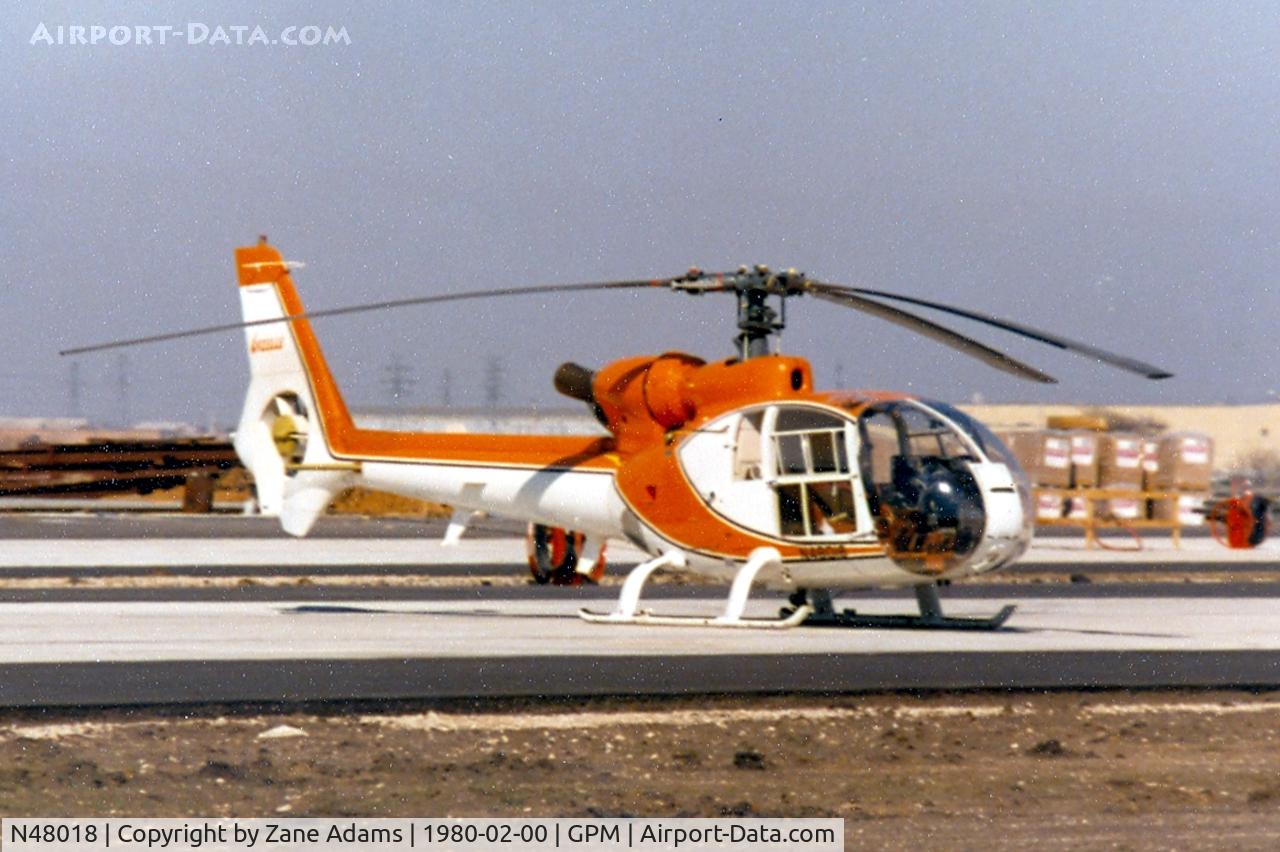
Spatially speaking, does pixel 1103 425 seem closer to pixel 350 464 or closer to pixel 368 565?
pixel 368 565

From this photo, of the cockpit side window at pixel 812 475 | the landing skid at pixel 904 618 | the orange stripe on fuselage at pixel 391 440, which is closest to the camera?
the cockpit side window at pixel 812 475

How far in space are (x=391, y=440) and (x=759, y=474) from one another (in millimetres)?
5032

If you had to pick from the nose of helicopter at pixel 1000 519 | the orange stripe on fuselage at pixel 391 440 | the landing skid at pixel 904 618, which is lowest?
the landing skid at pixel 904 618

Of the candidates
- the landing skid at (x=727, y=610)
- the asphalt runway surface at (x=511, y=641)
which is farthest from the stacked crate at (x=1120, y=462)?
the landing skid at (x=727, y=610)

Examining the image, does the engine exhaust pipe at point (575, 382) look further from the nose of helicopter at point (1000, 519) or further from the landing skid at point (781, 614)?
the nose of helicopter at point (1000, 519)

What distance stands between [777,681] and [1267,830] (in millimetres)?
4876

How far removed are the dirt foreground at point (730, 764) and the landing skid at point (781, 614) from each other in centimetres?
455

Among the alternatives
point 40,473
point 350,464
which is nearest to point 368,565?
point 350,464

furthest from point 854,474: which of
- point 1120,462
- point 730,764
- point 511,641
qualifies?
point 1120,462

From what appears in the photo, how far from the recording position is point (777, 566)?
16266 millimetres

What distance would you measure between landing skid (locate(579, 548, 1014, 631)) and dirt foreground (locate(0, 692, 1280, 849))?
455 cm

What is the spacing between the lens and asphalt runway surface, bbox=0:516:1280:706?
39.8 feet

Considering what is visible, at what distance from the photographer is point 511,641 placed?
1520 centimetres

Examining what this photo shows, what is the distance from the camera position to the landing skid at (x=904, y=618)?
54.6ft
